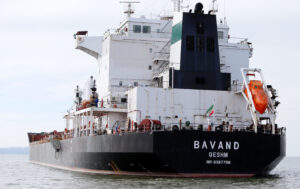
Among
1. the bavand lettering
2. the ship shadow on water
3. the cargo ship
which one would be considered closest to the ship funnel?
the cargo ship

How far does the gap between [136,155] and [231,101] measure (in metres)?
6.70

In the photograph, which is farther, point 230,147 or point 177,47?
point 177,47

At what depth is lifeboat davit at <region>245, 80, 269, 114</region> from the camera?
24.9 m

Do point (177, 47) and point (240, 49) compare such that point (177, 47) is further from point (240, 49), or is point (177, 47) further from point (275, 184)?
point (275, 184)

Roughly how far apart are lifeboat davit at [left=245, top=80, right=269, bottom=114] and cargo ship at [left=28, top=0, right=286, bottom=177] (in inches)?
1.9

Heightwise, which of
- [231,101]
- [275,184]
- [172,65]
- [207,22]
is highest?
[207,22]

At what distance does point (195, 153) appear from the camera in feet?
75.2

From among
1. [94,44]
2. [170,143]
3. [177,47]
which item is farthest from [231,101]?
[94,44]

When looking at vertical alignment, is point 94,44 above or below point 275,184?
above

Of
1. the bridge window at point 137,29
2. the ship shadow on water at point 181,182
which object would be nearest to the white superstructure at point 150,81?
the bridge window at point 137,29

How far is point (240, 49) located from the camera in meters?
32.2

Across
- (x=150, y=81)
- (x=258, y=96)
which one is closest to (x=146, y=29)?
(x=150, y=81)

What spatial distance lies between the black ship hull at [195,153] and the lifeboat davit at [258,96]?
1588 mm

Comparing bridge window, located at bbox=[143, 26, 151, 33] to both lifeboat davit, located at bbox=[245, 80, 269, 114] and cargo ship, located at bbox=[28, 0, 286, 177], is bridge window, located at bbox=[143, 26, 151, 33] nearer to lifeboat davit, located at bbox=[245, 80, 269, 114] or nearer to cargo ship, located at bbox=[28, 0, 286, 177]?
cargo ship, located at bbox=[28, 0, 286, 177]
